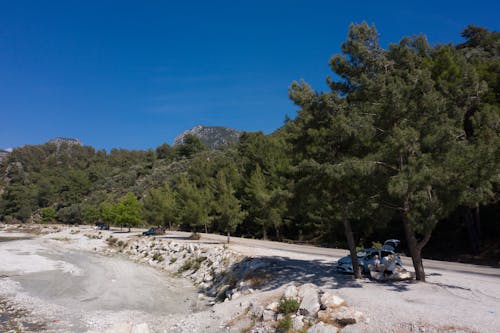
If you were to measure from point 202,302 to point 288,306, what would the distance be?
9270 millimetres

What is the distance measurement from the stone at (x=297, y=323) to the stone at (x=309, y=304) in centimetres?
34

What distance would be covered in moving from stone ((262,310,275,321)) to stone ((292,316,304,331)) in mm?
1298

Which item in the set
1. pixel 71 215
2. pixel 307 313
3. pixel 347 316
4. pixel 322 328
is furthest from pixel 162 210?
pixel 71 215

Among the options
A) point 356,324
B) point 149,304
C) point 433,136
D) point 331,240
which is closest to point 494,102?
point 433,136

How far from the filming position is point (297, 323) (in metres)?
13.0

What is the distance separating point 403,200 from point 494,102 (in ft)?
71.2

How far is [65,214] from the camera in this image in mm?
123875

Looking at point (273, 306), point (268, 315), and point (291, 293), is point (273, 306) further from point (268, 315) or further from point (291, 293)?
point (291, 293)

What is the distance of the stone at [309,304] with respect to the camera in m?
13.3

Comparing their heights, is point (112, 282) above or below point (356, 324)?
below

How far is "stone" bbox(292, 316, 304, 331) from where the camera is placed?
12.8m

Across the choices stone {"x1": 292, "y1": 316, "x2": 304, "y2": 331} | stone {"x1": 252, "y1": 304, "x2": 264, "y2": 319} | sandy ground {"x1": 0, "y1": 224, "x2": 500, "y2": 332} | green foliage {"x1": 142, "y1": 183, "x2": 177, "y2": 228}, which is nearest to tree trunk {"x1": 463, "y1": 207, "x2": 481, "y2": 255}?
sandy ground {"x1": 0, "y1": 224, "x2": 500, "y2": 332}

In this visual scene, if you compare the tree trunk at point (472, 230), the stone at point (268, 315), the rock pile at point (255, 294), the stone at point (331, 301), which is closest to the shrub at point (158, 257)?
the rock pile at point (255, 294)

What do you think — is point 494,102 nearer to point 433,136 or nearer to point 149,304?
point 433,136
